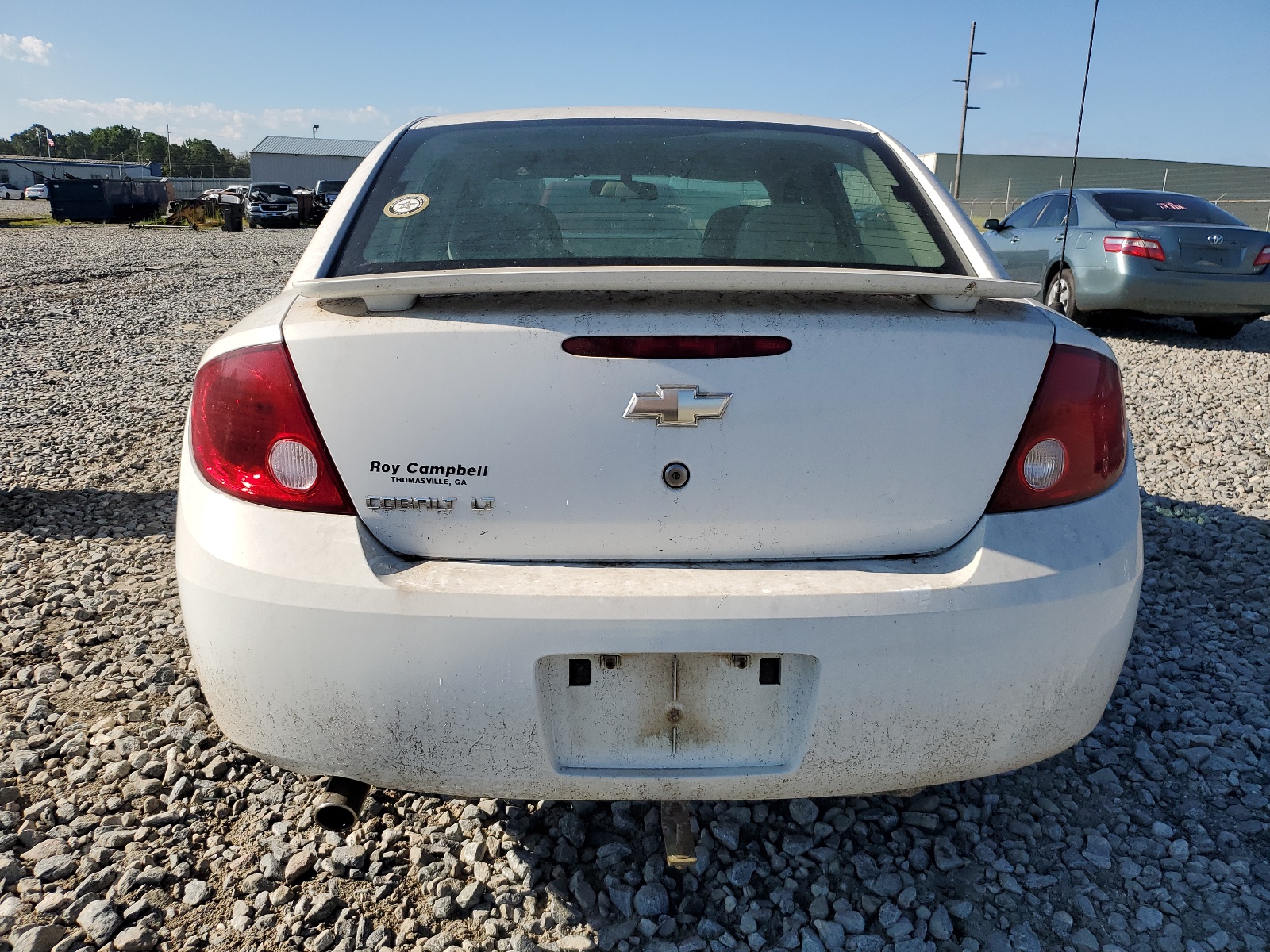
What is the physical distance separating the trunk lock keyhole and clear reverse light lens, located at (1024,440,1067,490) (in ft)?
2.02

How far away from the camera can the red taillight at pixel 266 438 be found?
159 cm

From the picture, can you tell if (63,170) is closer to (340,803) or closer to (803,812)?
(340,803)

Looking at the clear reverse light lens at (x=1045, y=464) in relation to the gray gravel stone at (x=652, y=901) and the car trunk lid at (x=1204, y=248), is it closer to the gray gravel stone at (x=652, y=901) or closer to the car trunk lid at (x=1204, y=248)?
the gray gravel stone at (x=652, y=901)

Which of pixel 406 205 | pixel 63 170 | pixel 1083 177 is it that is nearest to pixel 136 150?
pixel 63 170

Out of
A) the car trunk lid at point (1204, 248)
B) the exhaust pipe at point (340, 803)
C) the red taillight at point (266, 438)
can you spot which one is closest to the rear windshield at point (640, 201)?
the red taillight at point (266, 438)

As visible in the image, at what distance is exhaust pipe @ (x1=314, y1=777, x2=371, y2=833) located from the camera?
5.54ft

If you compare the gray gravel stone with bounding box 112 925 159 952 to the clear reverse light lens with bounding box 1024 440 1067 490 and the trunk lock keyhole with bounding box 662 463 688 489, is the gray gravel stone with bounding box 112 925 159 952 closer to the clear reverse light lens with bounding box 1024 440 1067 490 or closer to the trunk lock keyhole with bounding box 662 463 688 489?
the trunk lock keyhole with bounding box 662 463 688 489

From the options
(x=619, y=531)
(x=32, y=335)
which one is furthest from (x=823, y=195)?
(x=32, y=335)

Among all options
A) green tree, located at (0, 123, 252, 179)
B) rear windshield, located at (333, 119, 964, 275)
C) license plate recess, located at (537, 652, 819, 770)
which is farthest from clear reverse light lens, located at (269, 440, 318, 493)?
green tree, located at (0, 123, 252, 179)

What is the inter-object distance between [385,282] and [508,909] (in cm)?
126

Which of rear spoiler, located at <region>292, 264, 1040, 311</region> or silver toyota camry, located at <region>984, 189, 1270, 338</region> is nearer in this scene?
rear spoiler, located at <region>292, 264, 1040, 311</region>

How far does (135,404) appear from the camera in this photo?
6148 millimetres

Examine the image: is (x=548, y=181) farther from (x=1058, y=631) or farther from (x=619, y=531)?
(x=1058, y=631)

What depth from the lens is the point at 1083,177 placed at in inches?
1585
